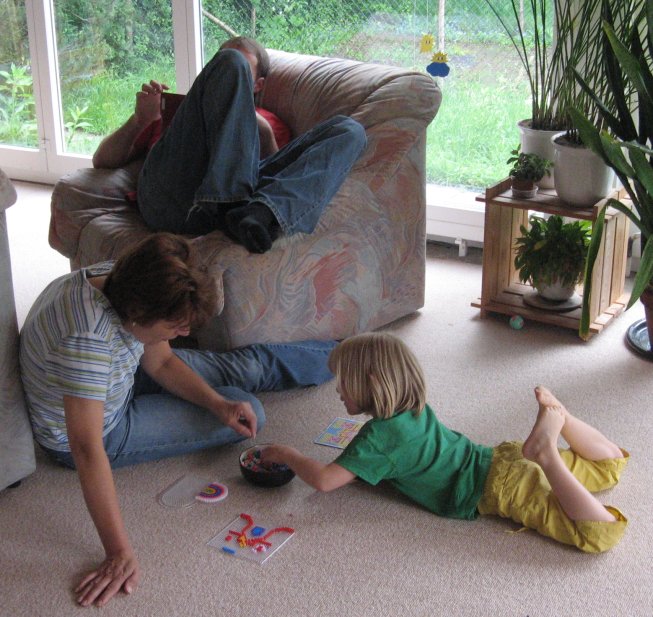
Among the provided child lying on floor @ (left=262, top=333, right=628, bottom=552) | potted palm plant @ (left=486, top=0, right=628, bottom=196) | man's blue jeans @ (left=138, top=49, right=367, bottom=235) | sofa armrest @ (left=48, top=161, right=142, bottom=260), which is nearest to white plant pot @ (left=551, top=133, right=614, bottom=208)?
potted palm plant @ (left=486, top=0, right=628, bottom=196)

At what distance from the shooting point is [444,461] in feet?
6.63

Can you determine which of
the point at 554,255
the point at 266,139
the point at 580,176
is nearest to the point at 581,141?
the point at 580,176

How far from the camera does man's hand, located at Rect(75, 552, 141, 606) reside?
1.77 m

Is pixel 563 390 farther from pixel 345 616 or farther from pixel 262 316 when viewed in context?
pixel 345 616

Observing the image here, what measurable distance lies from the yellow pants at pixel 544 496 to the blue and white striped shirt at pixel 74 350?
2.73 feet

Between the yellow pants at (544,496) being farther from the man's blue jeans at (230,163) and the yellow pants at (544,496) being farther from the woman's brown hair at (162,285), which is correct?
the man's blue jeans at (230,163)

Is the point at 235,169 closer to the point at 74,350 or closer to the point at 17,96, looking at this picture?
the point at 74,350

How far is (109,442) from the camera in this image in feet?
7.02

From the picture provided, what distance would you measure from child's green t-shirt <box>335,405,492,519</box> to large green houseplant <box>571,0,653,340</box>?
717 millimetres

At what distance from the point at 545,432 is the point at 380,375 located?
1.19 feet

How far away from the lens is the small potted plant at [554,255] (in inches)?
114

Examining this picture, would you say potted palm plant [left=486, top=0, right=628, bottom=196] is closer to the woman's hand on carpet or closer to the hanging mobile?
the hanging mobile

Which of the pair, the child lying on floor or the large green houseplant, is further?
the large green houseplant

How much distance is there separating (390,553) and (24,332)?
3.01 feet
